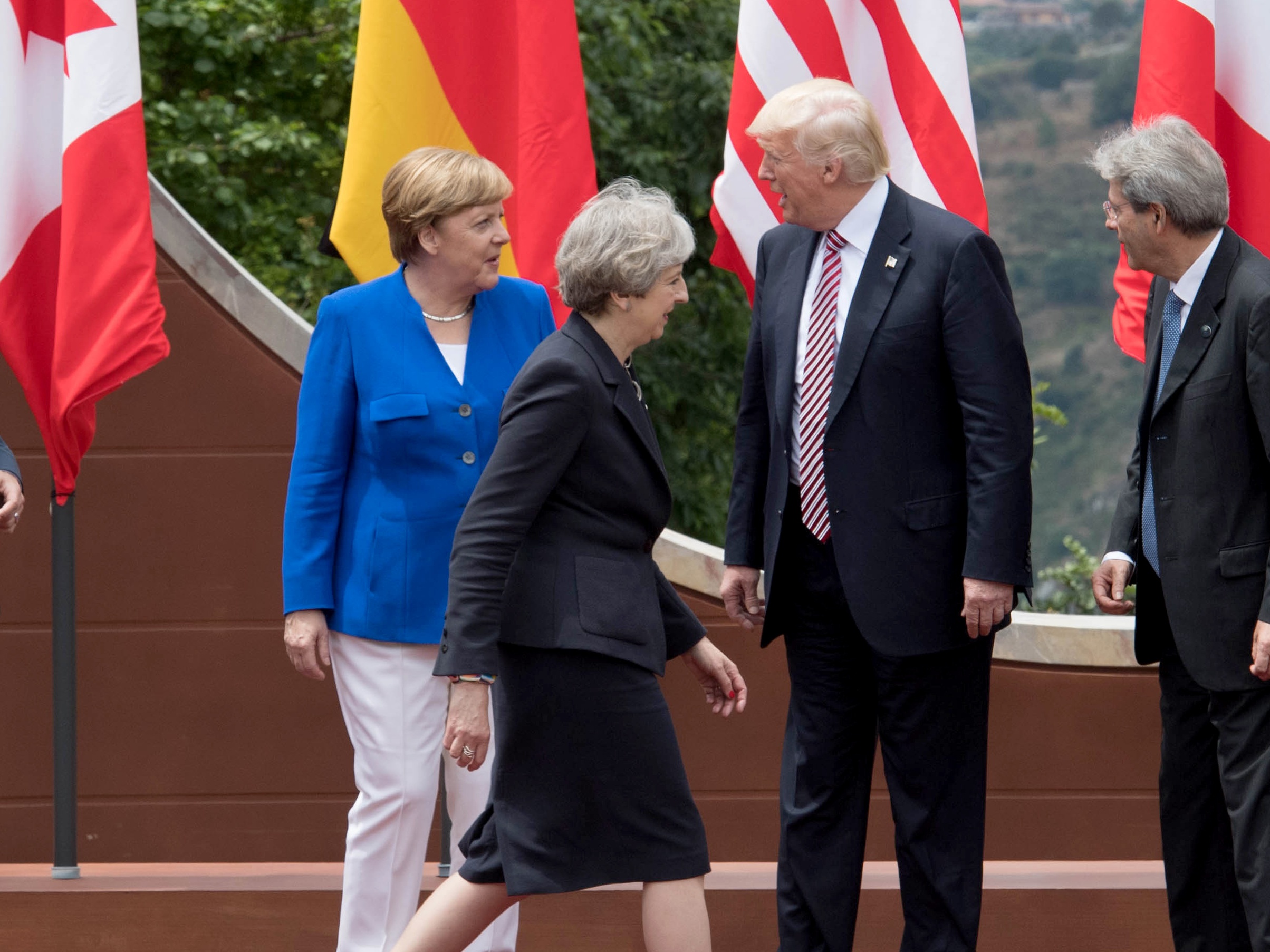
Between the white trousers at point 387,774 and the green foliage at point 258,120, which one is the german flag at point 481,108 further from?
the green foliage at point 258,120

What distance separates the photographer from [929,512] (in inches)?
111

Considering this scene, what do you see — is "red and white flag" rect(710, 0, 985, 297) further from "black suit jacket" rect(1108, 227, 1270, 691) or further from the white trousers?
the white trousers

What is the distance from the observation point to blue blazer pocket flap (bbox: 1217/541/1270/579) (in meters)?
2.67

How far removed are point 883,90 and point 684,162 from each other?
4545 mm

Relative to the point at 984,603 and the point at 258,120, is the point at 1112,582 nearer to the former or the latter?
the point at 984,603

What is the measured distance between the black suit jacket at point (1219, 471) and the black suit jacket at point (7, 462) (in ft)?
7.07

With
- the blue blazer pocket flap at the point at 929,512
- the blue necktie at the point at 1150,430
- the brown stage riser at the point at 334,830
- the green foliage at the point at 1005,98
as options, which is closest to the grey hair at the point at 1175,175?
the blue necktie at the point at 1150,430

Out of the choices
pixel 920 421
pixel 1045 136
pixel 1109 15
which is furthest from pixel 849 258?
pixel 1109 15

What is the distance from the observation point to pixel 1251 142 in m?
3.64

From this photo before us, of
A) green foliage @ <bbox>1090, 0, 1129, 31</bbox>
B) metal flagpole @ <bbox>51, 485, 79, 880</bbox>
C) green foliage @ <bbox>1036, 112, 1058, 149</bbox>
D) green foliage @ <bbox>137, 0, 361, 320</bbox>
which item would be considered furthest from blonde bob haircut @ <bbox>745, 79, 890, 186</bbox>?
green foliage @ <bbox>1090, 0, 1129, 31</bbox>

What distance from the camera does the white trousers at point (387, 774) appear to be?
294 centimetres

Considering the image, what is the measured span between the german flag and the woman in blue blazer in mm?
731

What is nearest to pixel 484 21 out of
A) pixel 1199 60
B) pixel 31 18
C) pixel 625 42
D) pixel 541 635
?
pixel 31 18

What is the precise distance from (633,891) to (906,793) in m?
0.93
